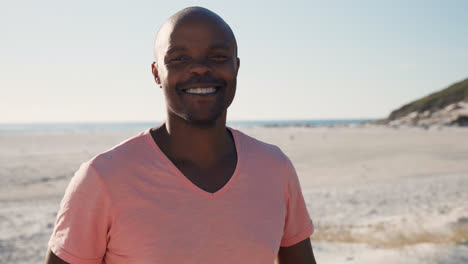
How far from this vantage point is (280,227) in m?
1.83

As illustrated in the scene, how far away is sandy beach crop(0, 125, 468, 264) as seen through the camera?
5.80 meters

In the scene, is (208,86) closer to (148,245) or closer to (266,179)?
(266,179)

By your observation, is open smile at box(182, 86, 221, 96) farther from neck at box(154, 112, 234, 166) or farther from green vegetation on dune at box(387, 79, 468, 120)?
green vegetation on dune at box(387, 79, 468, 120)

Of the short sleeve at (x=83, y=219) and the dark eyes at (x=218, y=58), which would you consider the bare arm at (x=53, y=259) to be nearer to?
the short sleeve at (x=83, y=219)

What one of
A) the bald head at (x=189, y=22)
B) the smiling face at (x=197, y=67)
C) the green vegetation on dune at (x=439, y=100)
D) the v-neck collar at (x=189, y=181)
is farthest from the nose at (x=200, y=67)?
the green vegetation on dune at (x=439, y=100)

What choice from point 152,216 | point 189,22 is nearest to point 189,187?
point 152,216

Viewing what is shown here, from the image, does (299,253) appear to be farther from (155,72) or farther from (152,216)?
(155,72)

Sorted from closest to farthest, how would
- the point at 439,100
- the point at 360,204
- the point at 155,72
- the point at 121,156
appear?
1. the point at 121,156
2. the point at 155,72
3. the point at 360,204
4. the point at 439,100

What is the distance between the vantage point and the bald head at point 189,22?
5.80 ft

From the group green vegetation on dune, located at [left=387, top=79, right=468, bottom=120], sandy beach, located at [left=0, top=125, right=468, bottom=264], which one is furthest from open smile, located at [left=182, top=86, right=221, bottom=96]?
green vegetation on dune, located at [left=387, top=79, right=468, bottom=120]

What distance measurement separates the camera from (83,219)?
5.07ft

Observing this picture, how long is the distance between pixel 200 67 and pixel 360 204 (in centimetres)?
923

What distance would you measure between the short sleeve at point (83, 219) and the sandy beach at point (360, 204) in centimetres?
414

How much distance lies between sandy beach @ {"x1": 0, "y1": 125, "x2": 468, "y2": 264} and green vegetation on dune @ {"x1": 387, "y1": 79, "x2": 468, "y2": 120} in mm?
34035
